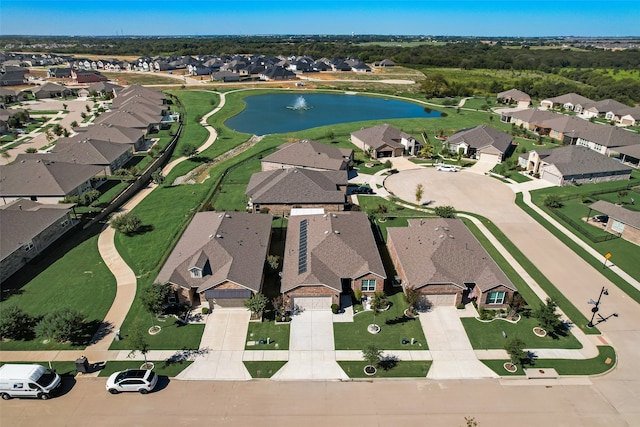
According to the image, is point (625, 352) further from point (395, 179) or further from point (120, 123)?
point (120, 123)

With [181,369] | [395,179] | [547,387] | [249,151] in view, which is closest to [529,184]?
[395,179]

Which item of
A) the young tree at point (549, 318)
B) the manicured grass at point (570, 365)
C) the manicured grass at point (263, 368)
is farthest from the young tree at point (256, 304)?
the young tree at point (549, 318)

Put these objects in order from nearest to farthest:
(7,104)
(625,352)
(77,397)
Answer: (77,397) < (625,352) < (7,104)

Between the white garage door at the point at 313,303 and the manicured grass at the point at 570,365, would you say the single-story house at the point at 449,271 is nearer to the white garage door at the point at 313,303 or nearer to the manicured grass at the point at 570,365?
the manicured grass at the point at 570,365

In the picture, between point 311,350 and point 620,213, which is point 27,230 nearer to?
point 311,350

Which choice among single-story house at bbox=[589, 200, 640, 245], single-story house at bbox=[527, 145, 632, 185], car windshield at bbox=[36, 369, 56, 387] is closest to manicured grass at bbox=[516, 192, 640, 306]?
single-story house at bbox=[589, 200, 640, 245]
